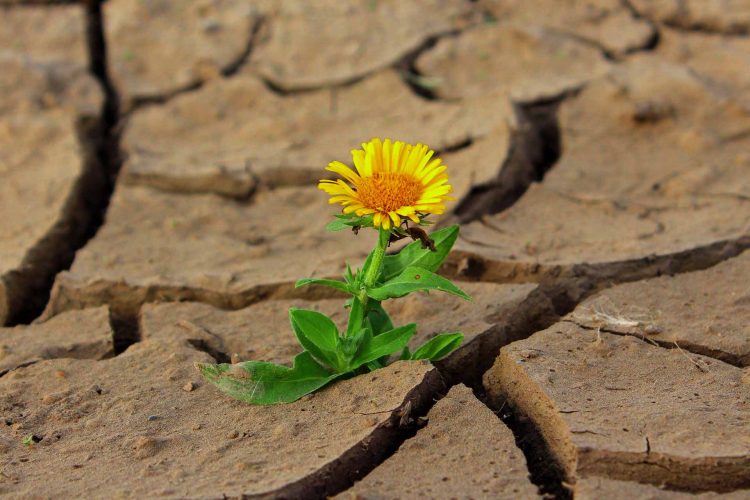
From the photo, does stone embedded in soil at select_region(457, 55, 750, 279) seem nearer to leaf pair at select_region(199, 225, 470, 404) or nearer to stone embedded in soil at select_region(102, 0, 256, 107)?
leaf pair at select_region(199, 225, 470, 404)

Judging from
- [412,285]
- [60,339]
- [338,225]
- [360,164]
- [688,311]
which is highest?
[360,164]

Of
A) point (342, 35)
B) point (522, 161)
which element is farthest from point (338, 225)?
point (342, 35)

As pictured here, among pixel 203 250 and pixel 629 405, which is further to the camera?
pixel 203 250

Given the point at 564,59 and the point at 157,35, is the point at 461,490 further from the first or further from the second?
the point at 157,35

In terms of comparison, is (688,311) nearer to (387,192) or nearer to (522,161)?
(387,192)

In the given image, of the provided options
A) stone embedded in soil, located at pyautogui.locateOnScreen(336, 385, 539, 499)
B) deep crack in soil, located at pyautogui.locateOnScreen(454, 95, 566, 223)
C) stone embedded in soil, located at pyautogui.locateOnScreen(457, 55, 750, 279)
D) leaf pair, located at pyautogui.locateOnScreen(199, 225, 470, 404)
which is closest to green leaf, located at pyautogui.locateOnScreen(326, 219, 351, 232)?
leaf pair, located at pyautogui.locateOnScreen(199, 225, 470, 404)

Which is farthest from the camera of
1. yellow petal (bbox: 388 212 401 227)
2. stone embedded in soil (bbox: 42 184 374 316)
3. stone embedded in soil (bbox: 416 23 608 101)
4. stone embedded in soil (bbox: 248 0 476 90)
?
stone embedded in soil (bbox: 248 0 476 90)
